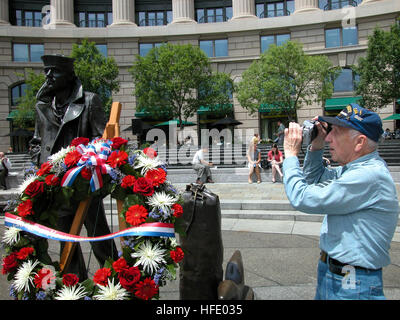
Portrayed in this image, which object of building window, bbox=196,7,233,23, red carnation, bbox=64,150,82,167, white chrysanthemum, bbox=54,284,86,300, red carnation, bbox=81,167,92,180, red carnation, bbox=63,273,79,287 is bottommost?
white chrysanthemum, bbox=54,284,86,300

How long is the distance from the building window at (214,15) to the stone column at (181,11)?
1.88m

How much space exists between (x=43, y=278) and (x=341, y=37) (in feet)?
124

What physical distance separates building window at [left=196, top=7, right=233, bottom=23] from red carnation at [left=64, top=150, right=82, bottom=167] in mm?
38124

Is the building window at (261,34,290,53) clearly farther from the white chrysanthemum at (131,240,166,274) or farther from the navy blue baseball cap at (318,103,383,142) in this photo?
the white chrysanthemum at (131,240,166,274)

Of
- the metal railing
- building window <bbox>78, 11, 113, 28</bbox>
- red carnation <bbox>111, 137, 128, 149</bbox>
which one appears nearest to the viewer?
red carnation <bbox>111, 137, 128, 149</bbox>

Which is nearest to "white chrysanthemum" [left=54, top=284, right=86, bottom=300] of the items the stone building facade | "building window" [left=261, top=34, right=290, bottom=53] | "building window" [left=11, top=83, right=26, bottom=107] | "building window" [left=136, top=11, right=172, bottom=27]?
the stone building facade

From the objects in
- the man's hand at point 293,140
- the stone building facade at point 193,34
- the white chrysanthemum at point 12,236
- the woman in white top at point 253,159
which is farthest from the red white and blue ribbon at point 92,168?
the stone building facade at point 193,34

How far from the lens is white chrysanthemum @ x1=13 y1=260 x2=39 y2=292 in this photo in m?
2.65

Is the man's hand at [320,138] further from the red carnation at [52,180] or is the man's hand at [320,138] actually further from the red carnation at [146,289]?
the red carnation at [52,180]

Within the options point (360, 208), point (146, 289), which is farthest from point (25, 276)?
point (360, 208)

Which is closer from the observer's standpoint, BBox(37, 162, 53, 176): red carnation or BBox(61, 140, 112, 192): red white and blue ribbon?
BBox(61, 140, 112, 192): red white and blue ribbon

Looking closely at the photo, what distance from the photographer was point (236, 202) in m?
9.80

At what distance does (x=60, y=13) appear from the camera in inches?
1403

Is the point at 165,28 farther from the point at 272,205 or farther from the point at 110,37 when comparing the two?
the point at 272,205
